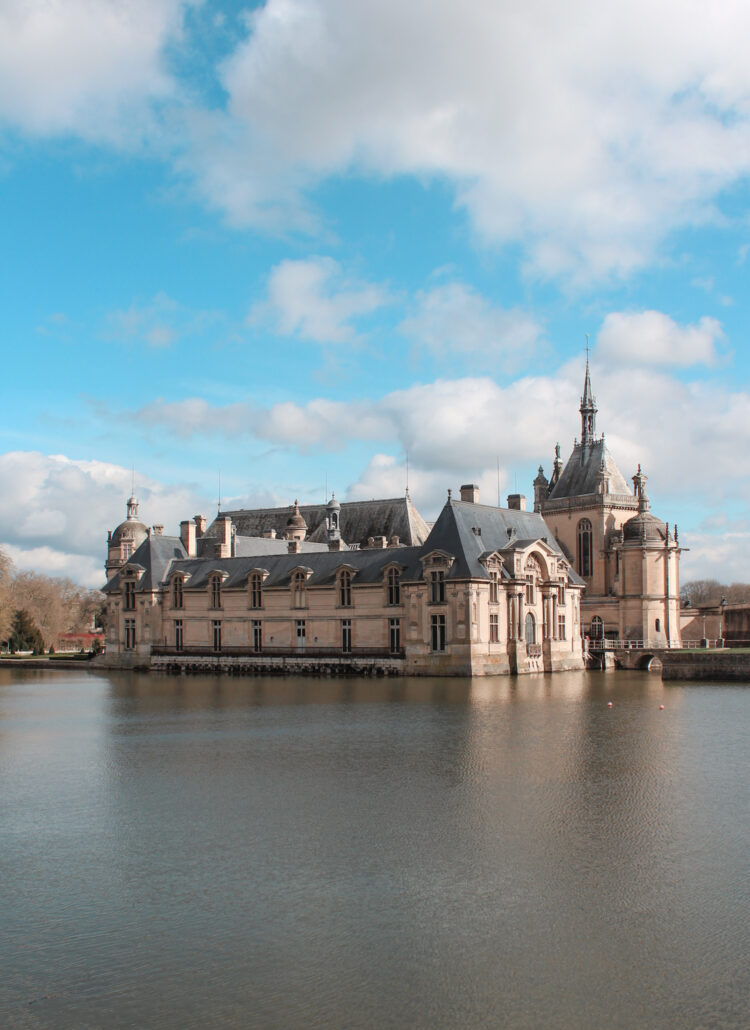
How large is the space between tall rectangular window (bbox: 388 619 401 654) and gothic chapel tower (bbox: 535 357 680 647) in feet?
69.3

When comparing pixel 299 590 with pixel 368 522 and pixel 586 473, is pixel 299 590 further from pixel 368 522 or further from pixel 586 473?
pixel 586 473

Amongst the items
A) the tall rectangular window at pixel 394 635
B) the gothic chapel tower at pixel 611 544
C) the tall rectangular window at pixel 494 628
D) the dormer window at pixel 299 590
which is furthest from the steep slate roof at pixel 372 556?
the gothic chapel tower at pixel 611 544

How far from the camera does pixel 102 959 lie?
12.1m

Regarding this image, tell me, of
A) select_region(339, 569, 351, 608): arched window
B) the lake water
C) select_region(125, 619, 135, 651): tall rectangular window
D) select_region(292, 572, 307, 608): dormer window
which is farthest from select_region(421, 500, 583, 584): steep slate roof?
select_region(125, 619, 135, 651): tall rectangular window

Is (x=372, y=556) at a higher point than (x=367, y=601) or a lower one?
higher

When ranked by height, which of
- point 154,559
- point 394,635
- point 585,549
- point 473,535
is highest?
point 473,535

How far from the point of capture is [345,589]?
59594 millimetres

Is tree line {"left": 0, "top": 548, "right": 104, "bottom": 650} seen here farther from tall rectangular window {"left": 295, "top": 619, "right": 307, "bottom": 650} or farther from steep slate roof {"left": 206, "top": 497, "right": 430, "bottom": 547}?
tall rectangular window {"left": 295, "top": 619, "right": 307, "bottom": 650}

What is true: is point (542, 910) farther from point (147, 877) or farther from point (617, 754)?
point (617, 754)

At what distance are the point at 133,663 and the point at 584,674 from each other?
30744 millimetres

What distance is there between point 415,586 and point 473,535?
4.23m

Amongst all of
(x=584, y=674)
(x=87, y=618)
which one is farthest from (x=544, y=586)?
(x=87, y=618)

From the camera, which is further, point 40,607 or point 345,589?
point 40,607

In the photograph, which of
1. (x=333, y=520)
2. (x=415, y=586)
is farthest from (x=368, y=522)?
(x=415, y=586)
